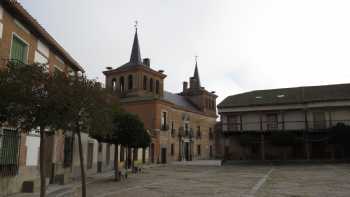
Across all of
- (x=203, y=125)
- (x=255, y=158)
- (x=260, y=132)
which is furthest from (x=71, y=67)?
(x=203, y=125)

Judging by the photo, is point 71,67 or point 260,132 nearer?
point 71,67

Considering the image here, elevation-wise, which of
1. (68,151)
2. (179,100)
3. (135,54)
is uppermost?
(135,54)

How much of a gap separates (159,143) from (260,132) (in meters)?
11.0

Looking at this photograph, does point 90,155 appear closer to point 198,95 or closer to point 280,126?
point 280,126

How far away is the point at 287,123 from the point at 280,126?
64 cm

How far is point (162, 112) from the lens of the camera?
3653cm

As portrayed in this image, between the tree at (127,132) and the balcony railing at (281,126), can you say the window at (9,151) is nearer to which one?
the tree at (127,132)

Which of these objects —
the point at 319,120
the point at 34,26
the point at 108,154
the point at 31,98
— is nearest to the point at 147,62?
the point at 108,154

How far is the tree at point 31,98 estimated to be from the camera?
6.59m

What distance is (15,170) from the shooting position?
10805 mm

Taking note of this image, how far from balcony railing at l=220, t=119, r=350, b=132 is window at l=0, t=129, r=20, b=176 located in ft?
69.2

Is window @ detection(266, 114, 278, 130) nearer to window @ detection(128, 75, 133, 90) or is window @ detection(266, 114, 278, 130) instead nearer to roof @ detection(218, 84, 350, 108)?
roof @ detection(218, 84, 350, 108)

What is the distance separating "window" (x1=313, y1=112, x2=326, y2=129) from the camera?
1094 inches

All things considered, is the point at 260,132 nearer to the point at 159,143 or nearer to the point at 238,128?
the point at 238,128
